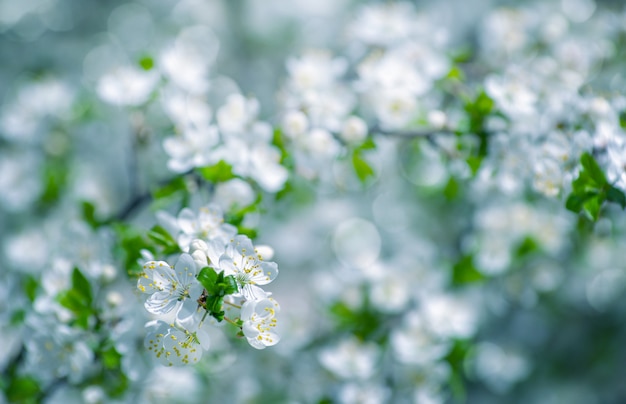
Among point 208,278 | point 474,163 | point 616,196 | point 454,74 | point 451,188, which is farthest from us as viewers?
point 451,188

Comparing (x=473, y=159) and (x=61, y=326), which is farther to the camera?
(x=473, y=159)

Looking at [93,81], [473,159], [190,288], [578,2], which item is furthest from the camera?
[93,81]

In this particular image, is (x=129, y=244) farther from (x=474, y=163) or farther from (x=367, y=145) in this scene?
(x=474, y=163)

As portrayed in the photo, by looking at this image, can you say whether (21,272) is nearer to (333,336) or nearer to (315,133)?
(333,336)

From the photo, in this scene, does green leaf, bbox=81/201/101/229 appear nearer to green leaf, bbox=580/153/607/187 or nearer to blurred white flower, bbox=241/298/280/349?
blurred white flower, bbox=241/298/280/349

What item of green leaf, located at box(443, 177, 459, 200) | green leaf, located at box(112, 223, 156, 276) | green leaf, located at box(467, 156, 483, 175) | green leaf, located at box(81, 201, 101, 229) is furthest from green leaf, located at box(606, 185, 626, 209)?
green leaf, located at box(81, 201, 101, 229)

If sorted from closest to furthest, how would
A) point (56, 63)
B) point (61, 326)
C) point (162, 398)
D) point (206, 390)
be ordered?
point (61, 326) < point (162, 398) < point (206, 390) < point (56, 63)

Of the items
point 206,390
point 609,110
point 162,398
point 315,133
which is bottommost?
point 206,390

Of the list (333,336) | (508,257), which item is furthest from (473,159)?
(333,336)

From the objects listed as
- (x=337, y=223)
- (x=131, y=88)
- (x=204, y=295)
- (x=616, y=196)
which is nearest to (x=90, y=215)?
(x=131, y=88)

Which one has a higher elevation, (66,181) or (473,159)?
(473,159)
